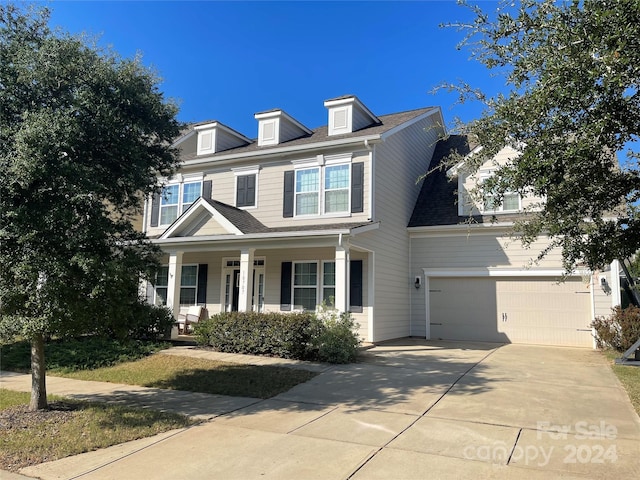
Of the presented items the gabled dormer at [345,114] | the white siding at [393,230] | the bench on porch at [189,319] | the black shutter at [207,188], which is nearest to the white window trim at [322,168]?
the white siding at [393,230]

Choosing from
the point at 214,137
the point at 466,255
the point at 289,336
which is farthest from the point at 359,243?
the point at 214,137

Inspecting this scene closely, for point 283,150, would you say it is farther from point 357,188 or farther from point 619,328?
point 619,328

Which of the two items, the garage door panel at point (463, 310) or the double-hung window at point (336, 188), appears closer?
the double-hung window at point (336, 188)

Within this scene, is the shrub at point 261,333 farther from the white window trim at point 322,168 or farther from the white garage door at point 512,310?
the white garage door at point 512,310

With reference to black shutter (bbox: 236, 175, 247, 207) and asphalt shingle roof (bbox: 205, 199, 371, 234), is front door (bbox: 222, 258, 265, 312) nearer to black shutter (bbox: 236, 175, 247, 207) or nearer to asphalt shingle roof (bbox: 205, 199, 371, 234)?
asphalt shingle roof (bbox: 205, 199, 371, 234)

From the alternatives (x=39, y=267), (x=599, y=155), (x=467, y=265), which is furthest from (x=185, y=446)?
(x=467, y=265)

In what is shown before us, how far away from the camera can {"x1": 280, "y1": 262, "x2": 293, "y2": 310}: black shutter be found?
15.0m

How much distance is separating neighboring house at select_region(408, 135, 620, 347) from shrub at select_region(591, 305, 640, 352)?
668 millimetres

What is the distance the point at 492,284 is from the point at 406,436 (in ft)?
34.6

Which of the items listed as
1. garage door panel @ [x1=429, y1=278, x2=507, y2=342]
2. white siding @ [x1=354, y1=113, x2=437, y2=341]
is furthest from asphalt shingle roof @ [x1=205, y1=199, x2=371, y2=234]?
garage door panel @ [x1=429, y1=278, x2=507, y2=342]

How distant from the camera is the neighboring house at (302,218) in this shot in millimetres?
13555

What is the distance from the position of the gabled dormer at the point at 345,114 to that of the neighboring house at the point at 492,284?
3.42 metres

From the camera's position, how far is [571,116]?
5391 millimetres

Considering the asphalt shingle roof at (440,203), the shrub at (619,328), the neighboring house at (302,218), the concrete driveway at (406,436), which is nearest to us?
the concrete driveway at (406,436)
